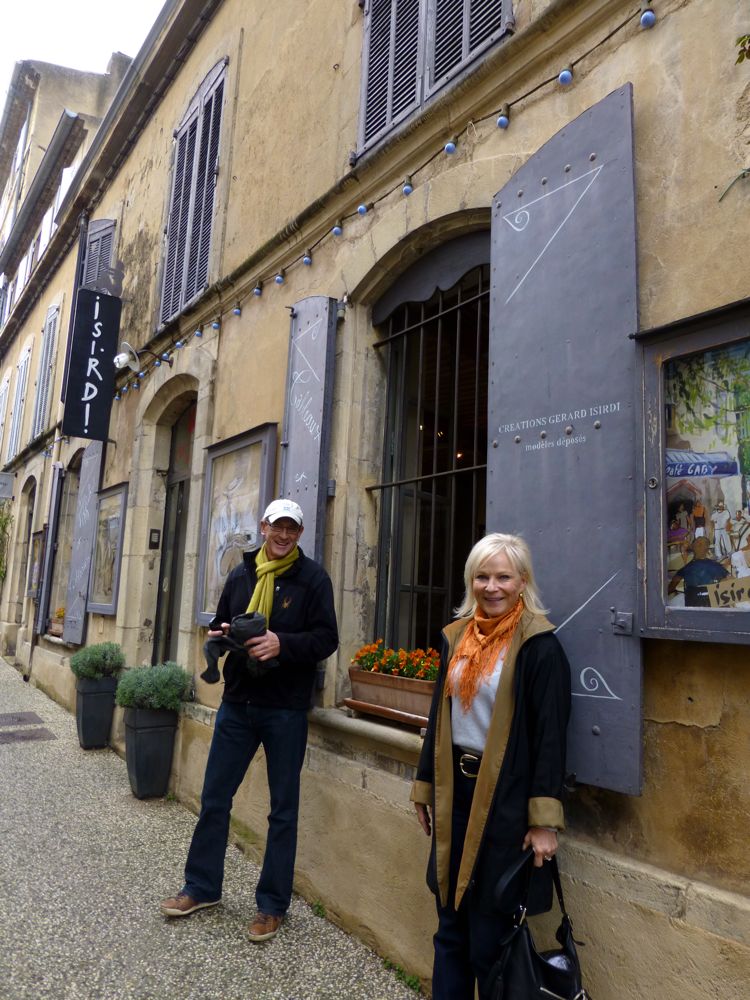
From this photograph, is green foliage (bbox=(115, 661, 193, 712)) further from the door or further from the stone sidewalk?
the door

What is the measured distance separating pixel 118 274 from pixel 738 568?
838 centimetres

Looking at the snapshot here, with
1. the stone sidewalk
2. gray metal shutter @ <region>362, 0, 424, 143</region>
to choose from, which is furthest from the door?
gray metal shutter @ <region>362, 0, 424, 143</region>

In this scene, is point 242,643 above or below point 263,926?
above

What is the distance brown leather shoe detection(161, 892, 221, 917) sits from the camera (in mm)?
3377

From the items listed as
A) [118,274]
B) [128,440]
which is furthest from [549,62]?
[118,274]

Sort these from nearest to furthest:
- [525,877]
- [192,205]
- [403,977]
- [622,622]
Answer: [525,877], [622,622], [403,977], [192,205]

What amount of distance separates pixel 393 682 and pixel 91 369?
6.10 metres

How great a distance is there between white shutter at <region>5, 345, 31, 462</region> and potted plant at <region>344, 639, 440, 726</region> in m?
13.0

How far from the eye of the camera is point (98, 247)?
9.62 meters

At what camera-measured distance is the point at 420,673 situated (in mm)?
3422

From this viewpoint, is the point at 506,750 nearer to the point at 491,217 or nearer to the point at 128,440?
the point at 491,217

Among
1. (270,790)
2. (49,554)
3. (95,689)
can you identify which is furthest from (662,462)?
(49,554)

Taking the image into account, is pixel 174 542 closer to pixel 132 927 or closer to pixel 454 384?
pixel 132 927

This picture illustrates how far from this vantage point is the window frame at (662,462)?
7.12ft
